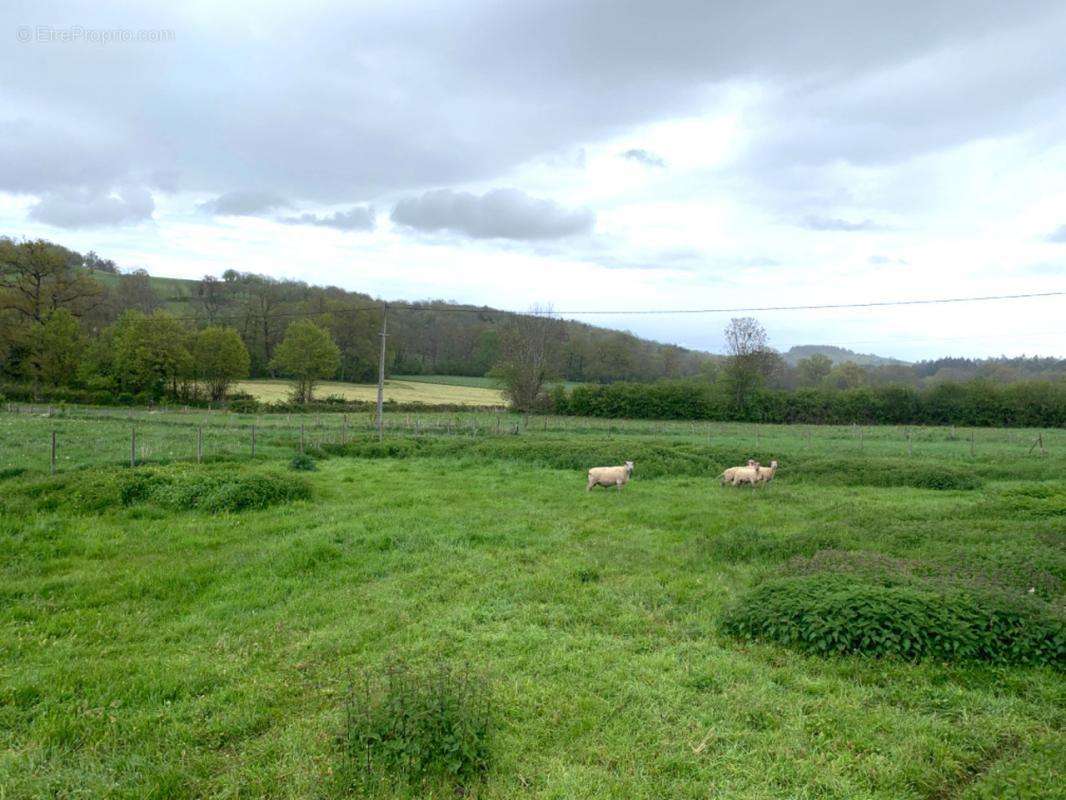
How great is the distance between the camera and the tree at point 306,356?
6089 cm

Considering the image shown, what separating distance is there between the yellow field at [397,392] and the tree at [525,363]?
3.38m

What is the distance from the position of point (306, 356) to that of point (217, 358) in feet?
27.8

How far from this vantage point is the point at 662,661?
21.9 ft

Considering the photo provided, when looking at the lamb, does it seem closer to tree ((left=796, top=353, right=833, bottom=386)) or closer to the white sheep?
the white sheep

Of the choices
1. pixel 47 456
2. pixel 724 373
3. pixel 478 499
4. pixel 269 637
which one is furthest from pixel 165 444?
pixel 724 373

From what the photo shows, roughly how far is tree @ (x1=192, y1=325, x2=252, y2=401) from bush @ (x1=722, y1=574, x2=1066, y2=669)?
62387mm

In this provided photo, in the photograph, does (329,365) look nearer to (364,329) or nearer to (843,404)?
(364,329)

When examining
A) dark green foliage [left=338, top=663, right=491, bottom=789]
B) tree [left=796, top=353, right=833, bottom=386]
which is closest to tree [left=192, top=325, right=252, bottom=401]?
dark green foliage [left=338, top=663, right=491, bottom=789]

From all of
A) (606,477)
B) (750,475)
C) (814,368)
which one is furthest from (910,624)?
(814,368)

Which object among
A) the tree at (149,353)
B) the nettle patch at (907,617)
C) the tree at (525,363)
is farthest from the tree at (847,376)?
the nettle patch at (907,617)

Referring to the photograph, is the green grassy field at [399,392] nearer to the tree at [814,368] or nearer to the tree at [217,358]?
the tree at [217,358]

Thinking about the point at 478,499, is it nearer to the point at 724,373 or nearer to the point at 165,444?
the point at 165,444

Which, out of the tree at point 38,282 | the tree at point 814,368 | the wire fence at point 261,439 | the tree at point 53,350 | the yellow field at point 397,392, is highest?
the tree at point 38,282

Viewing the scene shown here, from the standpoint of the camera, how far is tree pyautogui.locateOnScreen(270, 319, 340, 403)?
200ft
